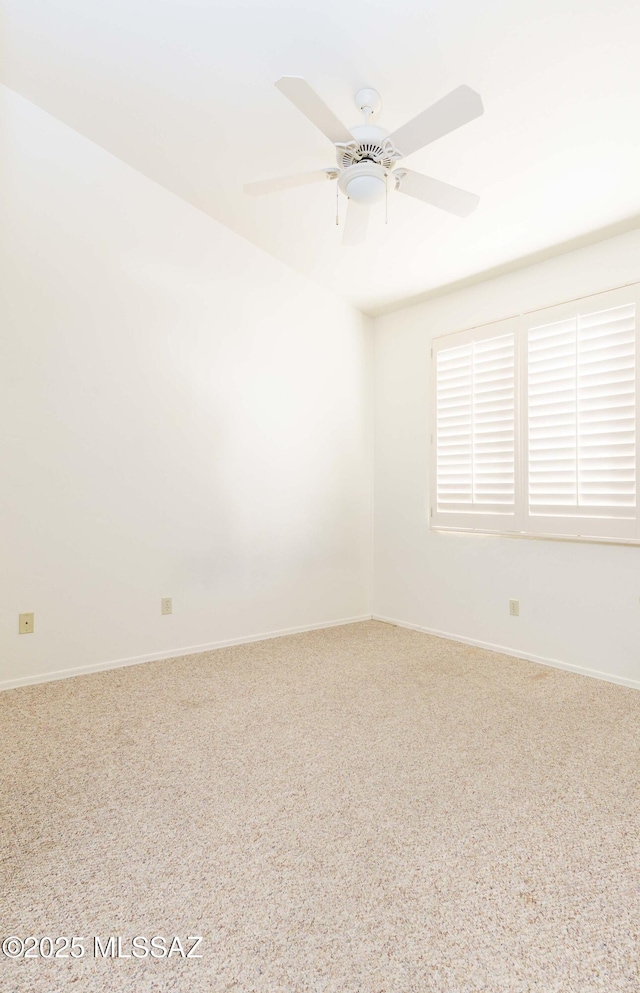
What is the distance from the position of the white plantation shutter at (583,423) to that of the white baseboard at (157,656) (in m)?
1.83

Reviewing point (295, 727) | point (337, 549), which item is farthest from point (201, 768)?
point (337, 549)

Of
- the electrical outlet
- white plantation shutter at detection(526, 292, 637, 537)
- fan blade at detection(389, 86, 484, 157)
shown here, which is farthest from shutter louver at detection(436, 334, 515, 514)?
the electrical outlet

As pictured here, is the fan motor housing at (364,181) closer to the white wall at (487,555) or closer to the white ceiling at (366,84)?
the white ceiling at (366,84)

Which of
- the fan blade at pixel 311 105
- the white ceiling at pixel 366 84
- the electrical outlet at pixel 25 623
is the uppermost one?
the white ceiling at pixel 366 84

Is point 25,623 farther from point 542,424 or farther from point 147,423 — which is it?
point 542,424

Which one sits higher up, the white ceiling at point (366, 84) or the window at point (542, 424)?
the white ceiling at point (366, 84)

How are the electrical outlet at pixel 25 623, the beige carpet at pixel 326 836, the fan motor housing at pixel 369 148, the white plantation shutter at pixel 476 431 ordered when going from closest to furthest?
the beige carpet at pixel 326 836 → the fan motor housing at pixel 369 148 → the electrical outlet at pixel 25 623 → the white plantation shutter at pixel 476 431

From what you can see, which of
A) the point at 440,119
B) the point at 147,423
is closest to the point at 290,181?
the point at 440,119

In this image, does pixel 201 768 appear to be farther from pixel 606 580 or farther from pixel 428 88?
pixel 428 88

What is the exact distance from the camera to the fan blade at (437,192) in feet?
6.97

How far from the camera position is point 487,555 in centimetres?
360

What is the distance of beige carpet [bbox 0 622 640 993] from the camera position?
1110 mm

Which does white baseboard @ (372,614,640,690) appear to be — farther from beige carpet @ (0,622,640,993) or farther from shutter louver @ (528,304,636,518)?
shutter louver @ (528,304,636,518)

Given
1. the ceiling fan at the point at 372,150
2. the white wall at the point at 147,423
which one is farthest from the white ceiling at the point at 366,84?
the white wall at the point at 147,423
